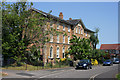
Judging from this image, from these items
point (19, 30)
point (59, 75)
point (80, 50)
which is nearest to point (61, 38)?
point (80, 50)

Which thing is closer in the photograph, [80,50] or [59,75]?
[59,75]

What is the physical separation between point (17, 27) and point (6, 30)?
1.58m

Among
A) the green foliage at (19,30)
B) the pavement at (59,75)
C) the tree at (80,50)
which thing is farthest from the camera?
the tree at (80,50)

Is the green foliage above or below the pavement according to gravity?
above

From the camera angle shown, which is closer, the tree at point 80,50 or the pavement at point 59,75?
the pavement at point 59,75

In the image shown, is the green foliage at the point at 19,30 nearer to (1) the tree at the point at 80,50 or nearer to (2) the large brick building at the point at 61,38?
(2) the large brick building at the point at 61,38

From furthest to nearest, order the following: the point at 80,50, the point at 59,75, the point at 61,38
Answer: the point at 61,38 < the point at 80,50 < the point at 59,75

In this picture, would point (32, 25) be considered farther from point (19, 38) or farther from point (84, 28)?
point (84, 28)

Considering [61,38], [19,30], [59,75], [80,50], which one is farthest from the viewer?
[61,38]

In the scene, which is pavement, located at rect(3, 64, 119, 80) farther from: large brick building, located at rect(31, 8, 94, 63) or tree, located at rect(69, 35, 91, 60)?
tree, located at rect(69, 35, 91, 60)

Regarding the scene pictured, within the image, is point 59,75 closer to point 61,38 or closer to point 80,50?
A: point 80,50

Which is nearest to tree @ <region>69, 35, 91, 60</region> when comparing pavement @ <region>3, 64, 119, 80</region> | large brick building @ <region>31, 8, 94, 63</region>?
large brick building @ <region>31, 8, 94, 63</region>

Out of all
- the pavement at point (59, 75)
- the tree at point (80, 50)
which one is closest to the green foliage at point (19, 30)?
the pavement at point (59, 75)

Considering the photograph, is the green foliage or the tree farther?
the tree
